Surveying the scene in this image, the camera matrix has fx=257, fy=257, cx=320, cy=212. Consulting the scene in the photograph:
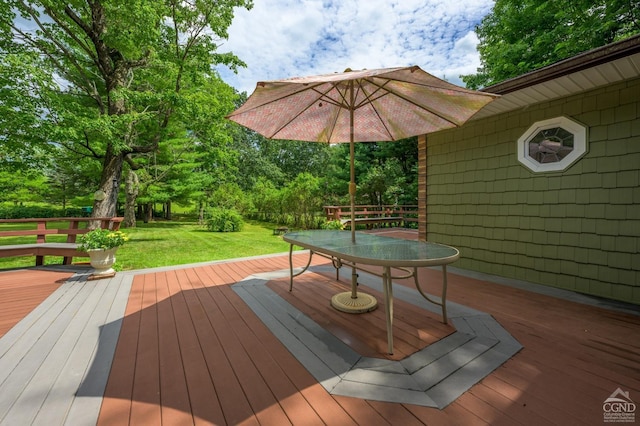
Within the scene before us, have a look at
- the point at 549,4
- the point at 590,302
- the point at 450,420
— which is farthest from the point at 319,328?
the point at 549,4

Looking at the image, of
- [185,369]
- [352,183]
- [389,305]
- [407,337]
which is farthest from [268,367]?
[352,183]

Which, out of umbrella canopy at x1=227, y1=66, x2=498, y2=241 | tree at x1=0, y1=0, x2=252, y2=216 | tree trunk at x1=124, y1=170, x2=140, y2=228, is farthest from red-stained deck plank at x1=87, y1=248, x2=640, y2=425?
tree trunk at x1=124, y1=170, x2=140, y2=228

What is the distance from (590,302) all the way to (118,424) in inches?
174

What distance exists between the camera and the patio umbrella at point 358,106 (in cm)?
203

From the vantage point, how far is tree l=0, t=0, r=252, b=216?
19.2ft

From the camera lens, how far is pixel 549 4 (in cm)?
911

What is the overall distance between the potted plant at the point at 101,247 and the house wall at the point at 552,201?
545 centimetres

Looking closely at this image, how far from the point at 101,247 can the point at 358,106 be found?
408 centimetres

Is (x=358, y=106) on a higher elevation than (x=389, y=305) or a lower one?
higher

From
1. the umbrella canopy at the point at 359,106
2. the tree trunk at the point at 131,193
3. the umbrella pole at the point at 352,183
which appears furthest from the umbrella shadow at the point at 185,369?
the tree trunk at the point at 131,193

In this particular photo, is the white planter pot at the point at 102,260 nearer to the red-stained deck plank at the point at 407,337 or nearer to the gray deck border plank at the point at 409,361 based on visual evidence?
the red-stained deck plank at the point at 407,337

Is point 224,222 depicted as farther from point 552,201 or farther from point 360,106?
point 552,201

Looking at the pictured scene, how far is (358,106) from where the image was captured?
8.79ft

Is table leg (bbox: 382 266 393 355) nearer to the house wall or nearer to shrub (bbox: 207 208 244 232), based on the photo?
the house wall
